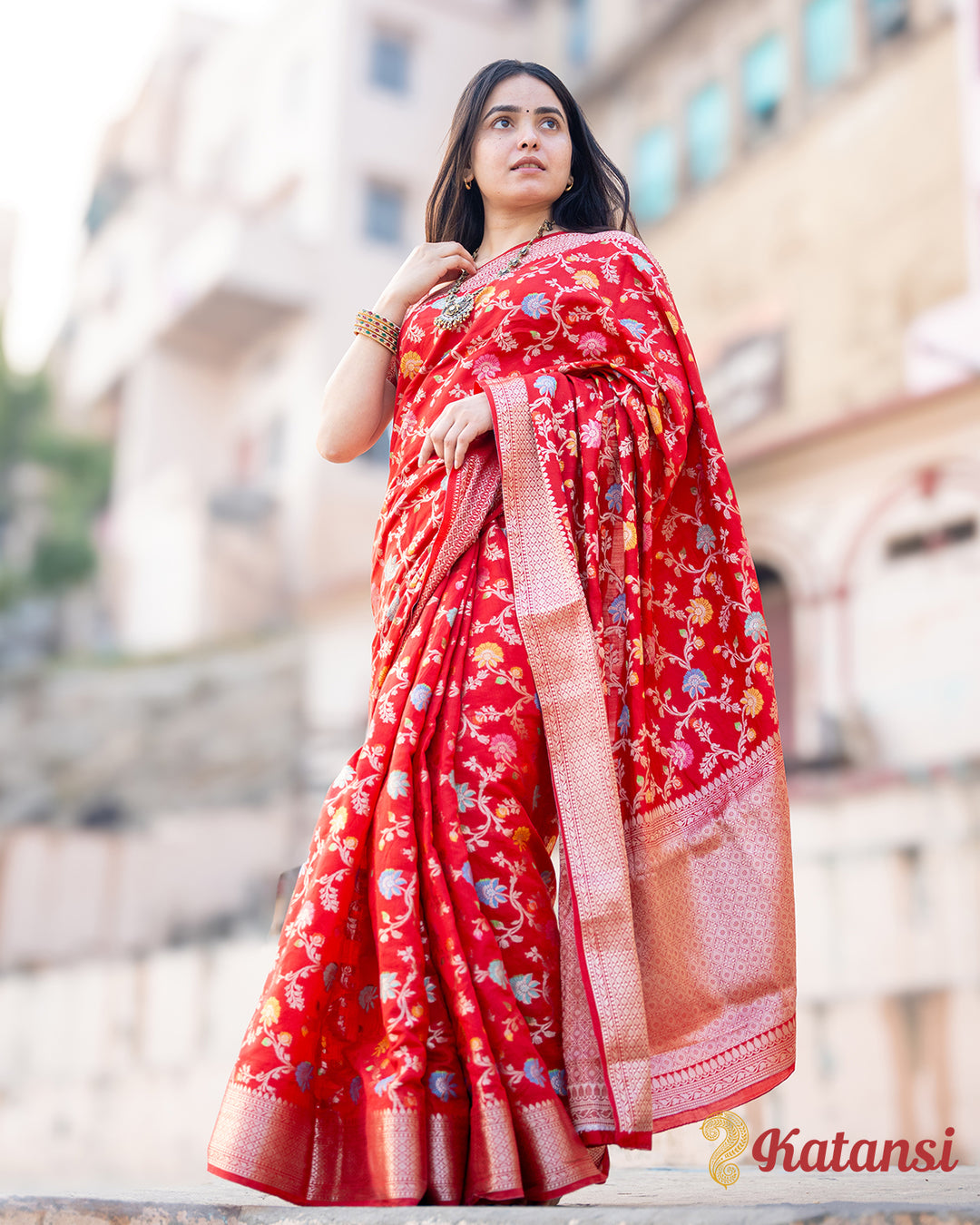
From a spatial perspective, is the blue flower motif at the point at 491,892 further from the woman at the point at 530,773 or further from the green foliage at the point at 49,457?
the green foliage at the point at 49,457

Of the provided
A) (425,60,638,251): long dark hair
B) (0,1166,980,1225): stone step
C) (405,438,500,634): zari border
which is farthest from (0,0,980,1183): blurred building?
(425,60,638,251): long dark hair

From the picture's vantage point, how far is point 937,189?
11.8 metres

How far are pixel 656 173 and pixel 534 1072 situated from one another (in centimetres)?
1426

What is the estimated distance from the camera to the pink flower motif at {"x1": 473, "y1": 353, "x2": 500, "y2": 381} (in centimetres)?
229

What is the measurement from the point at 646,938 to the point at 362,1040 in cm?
44

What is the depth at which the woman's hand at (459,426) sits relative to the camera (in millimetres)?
→ 2166

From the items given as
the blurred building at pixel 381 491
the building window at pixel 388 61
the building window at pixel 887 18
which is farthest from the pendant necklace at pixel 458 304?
the building window at pixel 388 61

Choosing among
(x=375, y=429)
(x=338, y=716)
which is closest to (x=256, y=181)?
(x=338, y=716)

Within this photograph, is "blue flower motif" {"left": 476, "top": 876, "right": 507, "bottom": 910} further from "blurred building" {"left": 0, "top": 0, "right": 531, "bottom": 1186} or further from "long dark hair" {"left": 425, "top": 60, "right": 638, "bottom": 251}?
"blurred building" {"left": 0, "top": 0, "right": 531, "bottom": 1186}

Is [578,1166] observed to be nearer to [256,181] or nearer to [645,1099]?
[645,1099]

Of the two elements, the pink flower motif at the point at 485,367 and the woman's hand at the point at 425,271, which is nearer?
the pink flower motif at the point at 485,367

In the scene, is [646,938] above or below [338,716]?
below

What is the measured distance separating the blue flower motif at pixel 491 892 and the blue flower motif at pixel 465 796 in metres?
0.11

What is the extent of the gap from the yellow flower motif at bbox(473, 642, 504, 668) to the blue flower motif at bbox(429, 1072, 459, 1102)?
58cm
